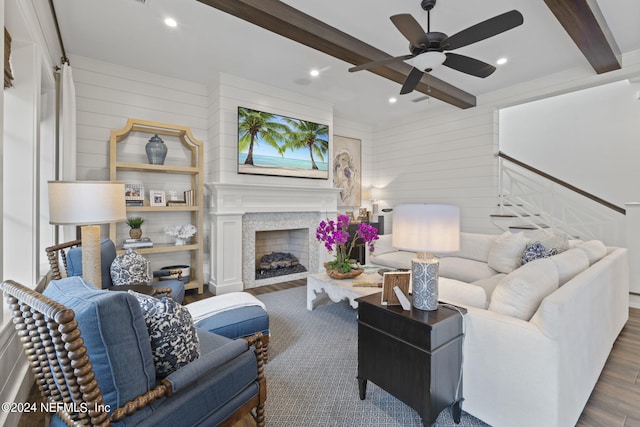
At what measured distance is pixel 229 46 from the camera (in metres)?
3.34

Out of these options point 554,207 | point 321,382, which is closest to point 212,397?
point 321,382

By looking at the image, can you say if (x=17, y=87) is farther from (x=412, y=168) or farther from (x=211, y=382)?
(x=412, y=168)

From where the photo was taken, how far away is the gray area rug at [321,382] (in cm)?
171

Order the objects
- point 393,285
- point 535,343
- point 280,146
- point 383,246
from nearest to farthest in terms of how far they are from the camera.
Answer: point 535,343 < point 393,285 < point 383,246 < point 280,146

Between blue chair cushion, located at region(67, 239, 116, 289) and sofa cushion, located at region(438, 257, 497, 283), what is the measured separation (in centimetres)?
332

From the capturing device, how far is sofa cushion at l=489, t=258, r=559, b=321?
1590 mm

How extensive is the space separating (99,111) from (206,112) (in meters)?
1.30

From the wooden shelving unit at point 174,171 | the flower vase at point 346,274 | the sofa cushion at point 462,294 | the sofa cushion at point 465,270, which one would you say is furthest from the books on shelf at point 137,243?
the sofa cushion at point 465,270

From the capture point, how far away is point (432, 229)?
154 centimetres

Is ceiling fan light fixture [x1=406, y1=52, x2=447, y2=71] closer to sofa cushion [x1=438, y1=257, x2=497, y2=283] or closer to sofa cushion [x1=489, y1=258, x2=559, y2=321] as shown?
sofa cushion [x1=489, y1=258, x2=559, y2=321]

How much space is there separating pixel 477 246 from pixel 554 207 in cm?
205

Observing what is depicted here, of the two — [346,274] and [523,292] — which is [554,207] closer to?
[346,274]

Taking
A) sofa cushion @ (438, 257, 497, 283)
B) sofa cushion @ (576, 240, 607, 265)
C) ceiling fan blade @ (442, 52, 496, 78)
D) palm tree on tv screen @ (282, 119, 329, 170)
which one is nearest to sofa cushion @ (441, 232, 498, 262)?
sofa cushion @ (438, 257, 497, 283)

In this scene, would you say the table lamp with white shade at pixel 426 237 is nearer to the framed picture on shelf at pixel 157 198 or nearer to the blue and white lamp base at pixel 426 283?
the blue and white lamp base at pixel 426 283
